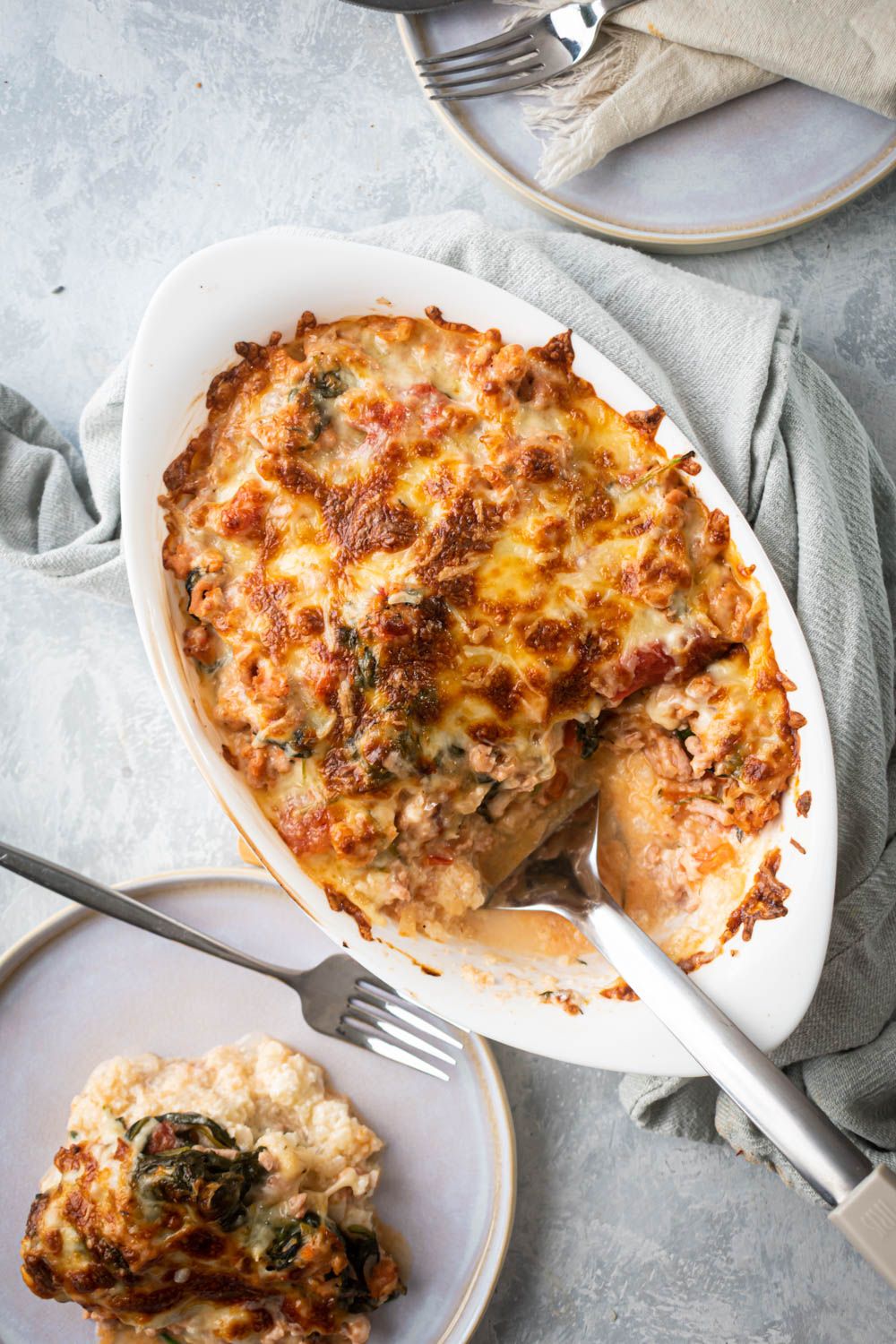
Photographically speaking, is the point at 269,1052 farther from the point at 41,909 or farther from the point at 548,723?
the point at 548,723

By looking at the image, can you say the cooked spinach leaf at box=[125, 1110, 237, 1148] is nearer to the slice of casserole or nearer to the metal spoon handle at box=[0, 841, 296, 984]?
the slice of casserole

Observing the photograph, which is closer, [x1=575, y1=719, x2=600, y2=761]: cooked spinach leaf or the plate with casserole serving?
the plate with casserole serving

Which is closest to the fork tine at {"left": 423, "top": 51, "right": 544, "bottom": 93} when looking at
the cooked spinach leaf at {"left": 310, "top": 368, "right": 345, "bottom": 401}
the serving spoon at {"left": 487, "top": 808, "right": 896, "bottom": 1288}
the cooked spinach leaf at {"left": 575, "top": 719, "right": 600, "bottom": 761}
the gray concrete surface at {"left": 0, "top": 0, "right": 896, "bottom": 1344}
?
the gray concrete surface at {"left": 0, "top": 0, "right": 896, "bottom": 1344}

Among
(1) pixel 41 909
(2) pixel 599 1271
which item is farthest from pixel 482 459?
(2) pixel 599 1271

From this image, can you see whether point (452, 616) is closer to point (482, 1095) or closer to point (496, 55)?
point (482, 1095)

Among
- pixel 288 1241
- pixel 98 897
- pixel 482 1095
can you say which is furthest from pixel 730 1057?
pixel 98 897

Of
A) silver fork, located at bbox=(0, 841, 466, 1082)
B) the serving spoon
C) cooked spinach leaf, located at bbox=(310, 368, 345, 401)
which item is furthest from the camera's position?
silver fork, located at bbox=(0, 841, 466, 1082)
